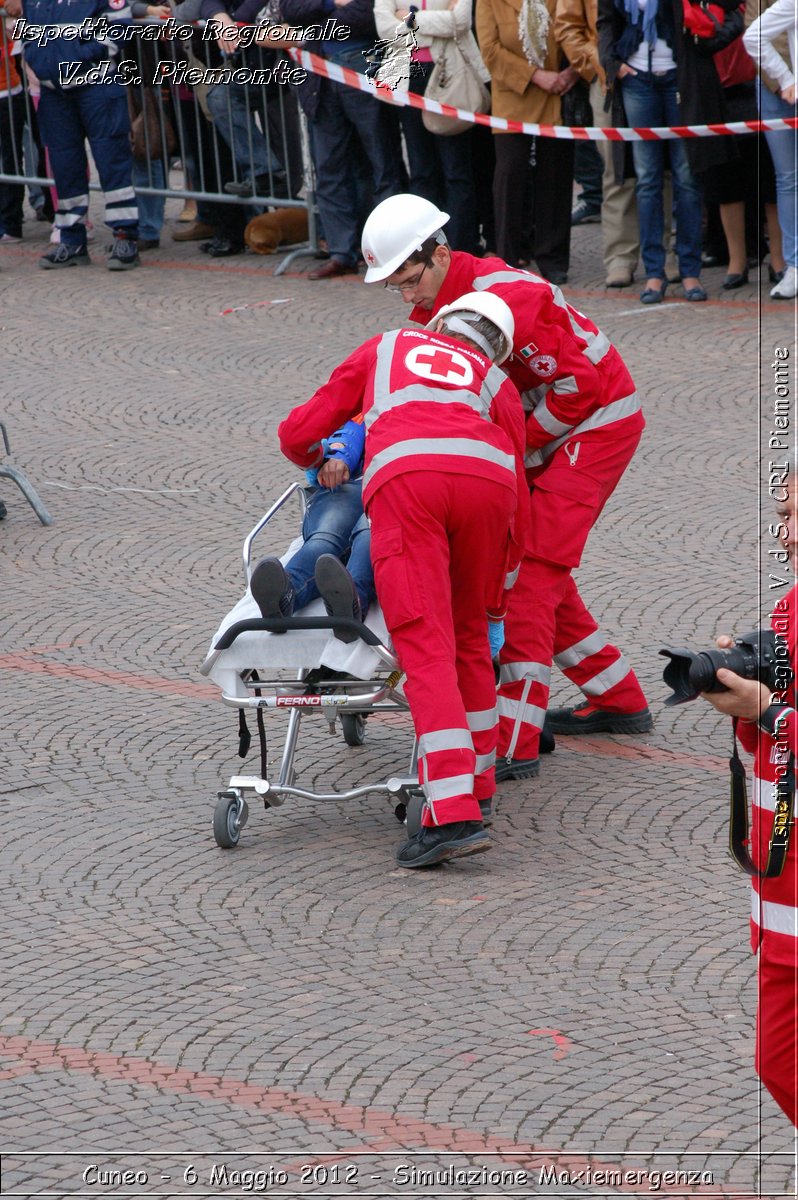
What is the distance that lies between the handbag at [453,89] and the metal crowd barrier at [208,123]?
1404mm

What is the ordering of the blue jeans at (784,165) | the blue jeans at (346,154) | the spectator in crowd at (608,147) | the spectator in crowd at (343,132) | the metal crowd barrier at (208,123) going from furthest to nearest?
1. the metal crowd barrier at (208,123)
2. the blue jeans at (346,154)
3. the spectator in crowd at (343,132)
4. the spectator in crowd at (608,147)
5. the blue jeans at (784,165)

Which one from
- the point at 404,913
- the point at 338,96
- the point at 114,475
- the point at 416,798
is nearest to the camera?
the point at 404,913

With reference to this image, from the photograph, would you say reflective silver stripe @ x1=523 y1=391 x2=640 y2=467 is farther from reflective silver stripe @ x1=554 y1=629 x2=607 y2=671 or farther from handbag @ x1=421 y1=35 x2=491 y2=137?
handbag @ x1=421 y1=35 x2=491 y2=137

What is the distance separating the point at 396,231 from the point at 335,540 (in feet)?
3.32

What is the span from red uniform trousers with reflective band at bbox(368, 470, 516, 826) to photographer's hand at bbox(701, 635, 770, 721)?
2.03 meters

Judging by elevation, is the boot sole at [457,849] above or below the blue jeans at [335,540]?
below

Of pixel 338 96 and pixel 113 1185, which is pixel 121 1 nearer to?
pixel 338 96

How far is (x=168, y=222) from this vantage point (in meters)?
15.5

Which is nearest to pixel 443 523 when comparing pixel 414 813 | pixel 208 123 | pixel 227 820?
pixel 414 813

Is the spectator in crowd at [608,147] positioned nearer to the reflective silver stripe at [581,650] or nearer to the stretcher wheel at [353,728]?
the reflective silver stripe at [581,650]

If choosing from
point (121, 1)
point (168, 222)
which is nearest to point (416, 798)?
point (121, 1)

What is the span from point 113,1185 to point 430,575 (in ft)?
6.69

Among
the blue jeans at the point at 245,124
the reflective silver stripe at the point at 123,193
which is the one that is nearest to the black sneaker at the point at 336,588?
the blue jeans at the point at 245,124

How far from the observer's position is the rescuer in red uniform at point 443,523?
207 inches
